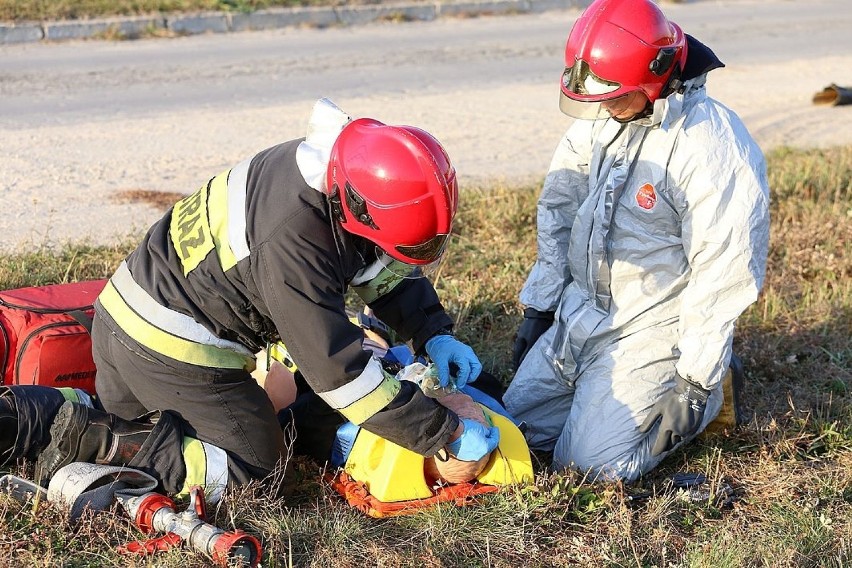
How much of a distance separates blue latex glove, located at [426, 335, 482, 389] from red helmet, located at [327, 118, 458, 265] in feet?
2.49

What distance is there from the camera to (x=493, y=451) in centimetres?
376

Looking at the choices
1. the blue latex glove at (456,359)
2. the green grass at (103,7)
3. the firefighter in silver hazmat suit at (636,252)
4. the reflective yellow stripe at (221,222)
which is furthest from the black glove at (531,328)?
the green grass at (103,7)

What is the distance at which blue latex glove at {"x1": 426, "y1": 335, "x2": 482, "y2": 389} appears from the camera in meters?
3.91

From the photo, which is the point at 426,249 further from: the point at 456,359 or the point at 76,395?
the point at 76,395

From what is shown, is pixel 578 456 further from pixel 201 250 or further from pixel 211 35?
pixel 211 35

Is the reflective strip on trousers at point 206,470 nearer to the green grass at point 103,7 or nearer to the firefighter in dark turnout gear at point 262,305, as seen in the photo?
the firefighter in dark turnout gear at point 262,305

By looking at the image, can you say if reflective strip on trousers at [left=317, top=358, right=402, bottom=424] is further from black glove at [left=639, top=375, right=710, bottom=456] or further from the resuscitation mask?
black glove at [left=639, top=375, right=710, bottom=456]

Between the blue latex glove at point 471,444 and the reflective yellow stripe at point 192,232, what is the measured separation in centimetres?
106

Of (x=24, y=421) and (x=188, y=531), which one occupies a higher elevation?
(x=24, y=421)

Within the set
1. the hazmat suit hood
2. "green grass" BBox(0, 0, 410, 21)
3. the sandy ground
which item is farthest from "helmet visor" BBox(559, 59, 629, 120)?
"green grass" BBox(0, 0, 410, 21)

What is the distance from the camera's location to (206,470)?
11.6 feet

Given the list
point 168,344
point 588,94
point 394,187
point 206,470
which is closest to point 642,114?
point 588,94

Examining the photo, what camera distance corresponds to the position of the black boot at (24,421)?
3459 mm

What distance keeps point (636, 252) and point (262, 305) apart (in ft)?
5.25
